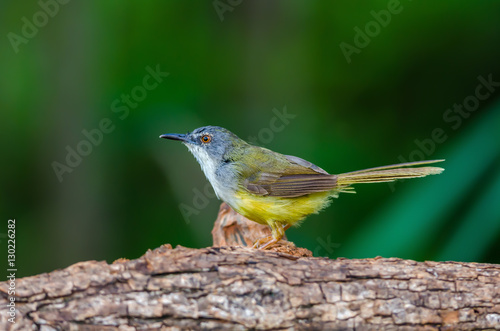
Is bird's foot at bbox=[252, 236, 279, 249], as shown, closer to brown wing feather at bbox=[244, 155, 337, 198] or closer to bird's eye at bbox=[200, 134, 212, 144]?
brown wing feather at bbox=[244, 155, 337, 198]

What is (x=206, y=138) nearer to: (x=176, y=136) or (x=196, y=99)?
(x=176, y=136)

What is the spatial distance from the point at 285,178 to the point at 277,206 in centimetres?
29

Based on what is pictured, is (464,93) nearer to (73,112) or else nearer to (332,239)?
(332,239)

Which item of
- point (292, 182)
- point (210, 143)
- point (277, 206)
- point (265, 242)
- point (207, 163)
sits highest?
point (210, 143)

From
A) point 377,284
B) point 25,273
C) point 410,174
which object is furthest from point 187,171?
point 377,284

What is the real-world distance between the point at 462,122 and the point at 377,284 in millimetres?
3519

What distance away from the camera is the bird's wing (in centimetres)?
462

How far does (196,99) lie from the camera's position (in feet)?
21.3

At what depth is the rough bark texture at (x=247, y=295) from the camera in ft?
9.16

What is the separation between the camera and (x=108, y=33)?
6.41 m

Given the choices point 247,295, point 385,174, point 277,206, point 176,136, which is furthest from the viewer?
point 176,136

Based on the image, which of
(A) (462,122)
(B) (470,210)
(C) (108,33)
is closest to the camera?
(B) (470,210)

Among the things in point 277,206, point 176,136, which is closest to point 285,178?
point 277,206

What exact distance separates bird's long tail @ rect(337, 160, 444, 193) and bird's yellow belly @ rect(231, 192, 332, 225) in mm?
237
